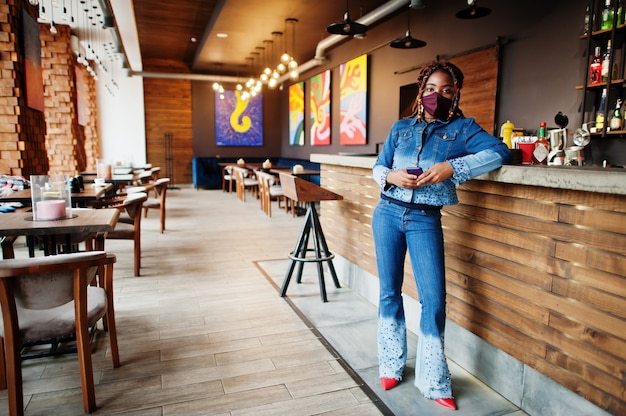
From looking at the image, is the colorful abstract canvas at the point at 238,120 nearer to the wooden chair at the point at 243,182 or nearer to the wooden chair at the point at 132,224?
the wooden chair at the point at 243,182

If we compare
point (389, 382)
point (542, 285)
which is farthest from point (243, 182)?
point (542, 285)

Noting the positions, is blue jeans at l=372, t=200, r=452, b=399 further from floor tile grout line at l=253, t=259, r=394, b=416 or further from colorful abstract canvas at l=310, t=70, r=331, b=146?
colorful abstract canvas at l=310, t=70, r=331, b=146

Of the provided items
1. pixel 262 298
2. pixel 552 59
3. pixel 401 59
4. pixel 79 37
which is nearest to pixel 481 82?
pixel 552 59

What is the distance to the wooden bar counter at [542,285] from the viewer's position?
163cm

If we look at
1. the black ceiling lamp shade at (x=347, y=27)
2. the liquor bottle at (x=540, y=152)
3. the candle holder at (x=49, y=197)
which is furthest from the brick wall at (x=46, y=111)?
the liquor bottle at (x=540, y=152)

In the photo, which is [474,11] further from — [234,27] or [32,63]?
[234,27]

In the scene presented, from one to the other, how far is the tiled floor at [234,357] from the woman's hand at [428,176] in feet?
3.70

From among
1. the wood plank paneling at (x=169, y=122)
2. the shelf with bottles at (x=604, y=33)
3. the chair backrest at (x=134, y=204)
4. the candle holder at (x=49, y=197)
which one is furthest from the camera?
the wood plank paneling at (x=169, y=122)

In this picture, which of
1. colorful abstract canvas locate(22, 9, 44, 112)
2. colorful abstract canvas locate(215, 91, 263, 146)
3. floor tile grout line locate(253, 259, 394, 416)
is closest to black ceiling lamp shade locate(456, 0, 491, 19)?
floor tile grout line locate(253, 259, 394, 416)

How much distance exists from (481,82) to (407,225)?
163 inches

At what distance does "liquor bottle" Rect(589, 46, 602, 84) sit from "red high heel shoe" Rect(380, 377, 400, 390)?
11.4 feet

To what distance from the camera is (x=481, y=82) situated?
5.48m

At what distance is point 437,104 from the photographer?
2043mm

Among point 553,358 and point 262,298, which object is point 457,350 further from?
point 262,298
